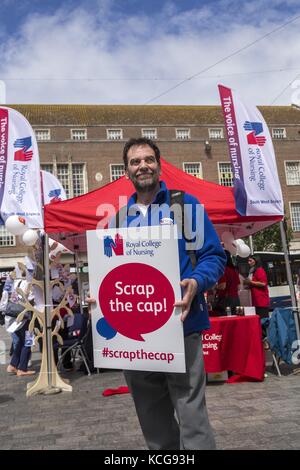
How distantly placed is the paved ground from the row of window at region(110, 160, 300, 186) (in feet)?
116

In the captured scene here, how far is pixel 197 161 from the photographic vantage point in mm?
42344

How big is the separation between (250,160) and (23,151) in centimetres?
348

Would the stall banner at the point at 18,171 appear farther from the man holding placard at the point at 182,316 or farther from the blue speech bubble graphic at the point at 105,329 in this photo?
the blue speech bubble graphic at the point at 105,329

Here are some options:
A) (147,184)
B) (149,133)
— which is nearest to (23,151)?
(147,184)

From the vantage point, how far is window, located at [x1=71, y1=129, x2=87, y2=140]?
42688 mm

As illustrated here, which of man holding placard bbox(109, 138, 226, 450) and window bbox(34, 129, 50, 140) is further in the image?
window bbox(34, 129, 50, 140)

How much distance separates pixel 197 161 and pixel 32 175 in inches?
1464

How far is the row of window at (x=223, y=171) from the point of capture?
40.8 metres

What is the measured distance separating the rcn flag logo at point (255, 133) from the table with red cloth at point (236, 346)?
2753mm

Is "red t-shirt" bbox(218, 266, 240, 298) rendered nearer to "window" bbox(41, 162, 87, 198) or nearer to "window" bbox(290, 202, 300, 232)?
"window" bbox(41, 162, 87, 198)

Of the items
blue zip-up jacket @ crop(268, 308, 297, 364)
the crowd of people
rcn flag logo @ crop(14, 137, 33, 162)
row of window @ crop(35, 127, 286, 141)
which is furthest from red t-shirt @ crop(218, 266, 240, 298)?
row of window @ crop(35, 127, 286, 141)

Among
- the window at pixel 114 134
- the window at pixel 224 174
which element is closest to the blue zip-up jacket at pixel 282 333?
the window at pixel 224 174

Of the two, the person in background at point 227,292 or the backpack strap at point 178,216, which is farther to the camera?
the person in background at point 227,292

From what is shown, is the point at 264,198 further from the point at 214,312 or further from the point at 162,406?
the point at 162,406
